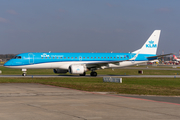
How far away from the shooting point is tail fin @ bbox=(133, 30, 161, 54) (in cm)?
5381

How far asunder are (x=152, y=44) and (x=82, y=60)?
15371 mm

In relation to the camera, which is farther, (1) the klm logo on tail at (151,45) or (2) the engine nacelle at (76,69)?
(1) the klm logo on tail at (151,45)

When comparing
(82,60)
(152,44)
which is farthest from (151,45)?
(82,60)

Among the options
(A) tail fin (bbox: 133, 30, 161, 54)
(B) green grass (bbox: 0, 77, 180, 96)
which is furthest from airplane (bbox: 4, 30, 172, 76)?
(B) green grass (bbox: 0, 77, 180, 96)

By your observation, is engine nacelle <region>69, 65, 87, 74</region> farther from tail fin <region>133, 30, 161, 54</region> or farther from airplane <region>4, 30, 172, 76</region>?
tail fin <region>133, 30, 161, 54</region>

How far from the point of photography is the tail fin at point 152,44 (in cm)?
5381

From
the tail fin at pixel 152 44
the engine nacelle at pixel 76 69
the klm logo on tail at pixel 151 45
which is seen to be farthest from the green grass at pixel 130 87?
the klm logo on tail at pixel 151 45

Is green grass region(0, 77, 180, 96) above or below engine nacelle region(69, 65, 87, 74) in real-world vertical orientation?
below

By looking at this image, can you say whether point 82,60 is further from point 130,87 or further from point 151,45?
point 130,87

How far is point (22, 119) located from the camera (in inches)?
444

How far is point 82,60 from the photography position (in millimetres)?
49562

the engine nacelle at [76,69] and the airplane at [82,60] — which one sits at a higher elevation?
the airplane at [82,60]

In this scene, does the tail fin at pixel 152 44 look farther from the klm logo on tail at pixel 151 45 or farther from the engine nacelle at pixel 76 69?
the engine nacelle at pixel 76 69

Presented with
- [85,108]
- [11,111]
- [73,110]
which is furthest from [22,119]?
[85,108]
